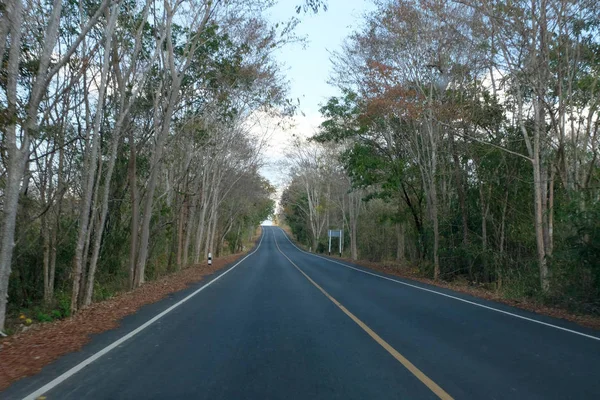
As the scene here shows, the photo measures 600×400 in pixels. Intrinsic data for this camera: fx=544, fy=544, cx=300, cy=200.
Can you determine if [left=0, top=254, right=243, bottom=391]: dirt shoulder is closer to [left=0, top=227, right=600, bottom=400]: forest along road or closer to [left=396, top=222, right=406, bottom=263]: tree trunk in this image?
[left=0, top=227, right=600, bottom=400]: forest along road

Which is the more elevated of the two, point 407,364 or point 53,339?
point 407,364

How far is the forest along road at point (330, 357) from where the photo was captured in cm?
593

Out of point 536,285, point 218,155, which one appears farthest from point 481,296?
point 218,155

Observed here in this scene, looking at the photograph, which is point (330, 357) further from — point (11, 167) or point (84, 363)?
point (11, 167)

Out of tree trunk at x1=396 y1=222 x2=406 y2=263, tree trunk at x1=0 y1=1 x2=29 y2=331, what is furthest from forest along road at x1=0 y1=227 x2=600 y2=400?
tree trunk at x1=396 y1=222 x2=406 y2=263

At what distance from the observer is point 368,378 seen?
644 centimetres

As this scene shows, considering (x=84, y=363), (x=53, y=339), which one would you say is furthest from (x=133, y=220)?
(x=84, y=363)

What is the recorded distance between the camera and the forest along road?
5.93m

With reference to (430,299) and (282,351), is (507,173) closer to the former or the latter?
(430,299)

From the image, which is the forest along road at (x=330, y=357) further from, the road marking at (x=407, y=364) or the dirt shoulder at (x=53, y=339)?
the dirt shoulder at (x=53, y=339)

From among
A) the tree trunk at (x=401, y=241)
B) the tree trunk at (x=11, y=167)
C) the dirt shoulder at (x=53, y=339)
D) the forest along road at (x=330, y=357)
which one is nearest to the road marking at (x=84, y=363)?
the forest along road at (x=330, y=357)

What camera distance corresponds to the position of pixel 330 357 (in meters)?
7.56

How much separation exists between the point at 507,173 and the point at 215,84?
12116 millimetres

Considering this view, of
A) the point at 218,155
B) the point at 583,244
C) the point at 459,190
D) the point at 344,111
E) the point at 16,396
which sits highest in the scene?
the point at 344,111
